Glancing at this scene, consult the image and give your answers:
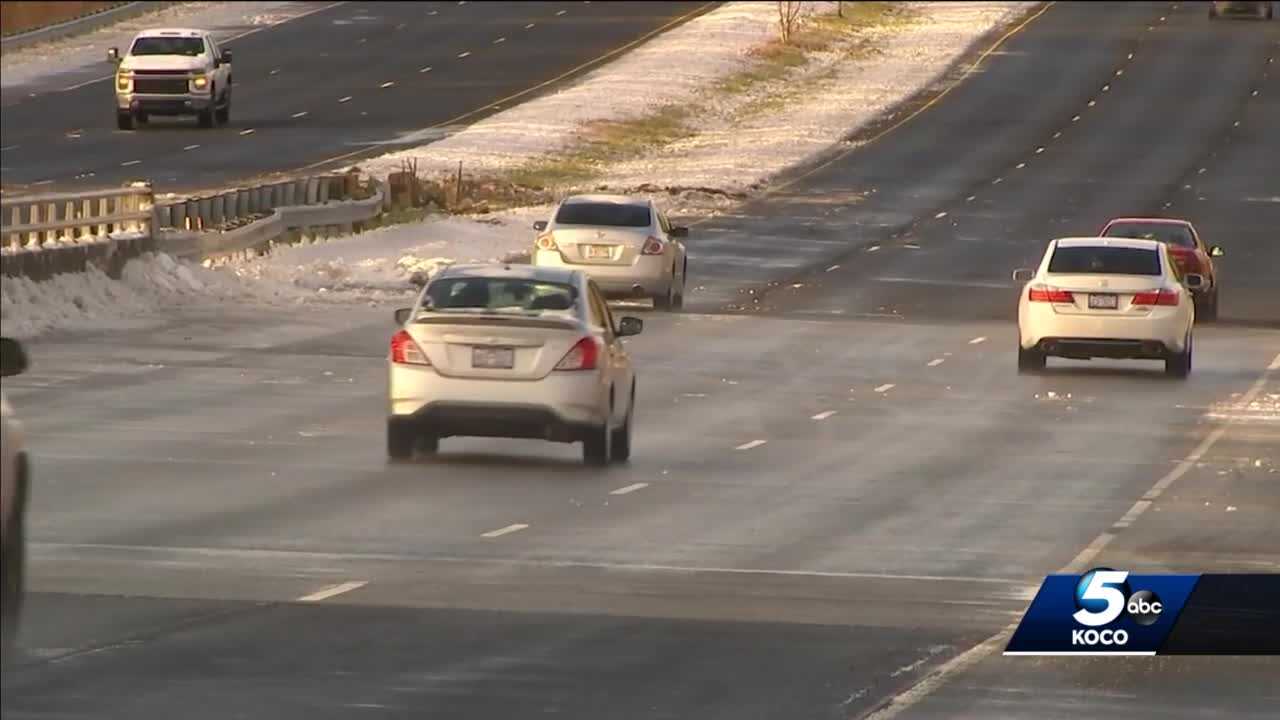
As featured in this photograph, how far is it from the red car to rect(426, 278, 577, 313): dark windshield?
17860 millimetres

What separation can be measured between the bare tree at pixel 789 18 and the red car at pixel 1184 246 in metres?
58.4

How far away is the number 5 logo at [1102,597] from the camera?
12.2 m

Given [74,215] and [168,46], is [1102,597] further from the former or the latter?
[168,46]

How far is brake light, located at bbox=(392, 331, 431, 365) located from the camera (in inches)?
904

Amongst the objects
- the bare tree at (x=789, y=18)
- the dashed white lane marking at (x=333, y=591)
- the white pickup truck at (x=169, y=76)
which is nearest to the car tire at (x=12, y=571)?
the dashed white lane marking at (x=333, y=591)

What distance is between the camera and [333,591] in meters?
16.1

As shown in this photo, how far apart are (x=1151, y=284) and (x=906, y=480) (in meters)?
10.6

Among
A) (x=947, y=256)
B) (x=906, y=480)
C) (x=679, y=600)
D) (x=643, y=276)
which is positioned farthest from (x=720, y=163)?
(x=679, y=600)

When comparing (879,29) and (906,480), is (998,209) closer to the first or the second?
(906,480)

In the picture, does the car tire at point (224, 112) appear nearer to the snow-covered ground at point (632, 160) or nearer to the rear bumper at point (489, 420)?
the snow-covered ground at point (632, 160)

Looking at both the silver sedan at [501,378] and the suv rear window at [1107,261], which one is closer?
the silver sedan at [501,378]

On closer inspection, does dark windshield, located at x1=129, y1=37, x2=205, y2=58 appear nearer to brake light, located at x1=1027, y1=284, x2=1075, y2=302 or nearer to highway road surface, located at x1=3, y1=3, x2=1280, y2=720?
highway road surface, located at x1=3, y1=3, x2=1280, y2=720

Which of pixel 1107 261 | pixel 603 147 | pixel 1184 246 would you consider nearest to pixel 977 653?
pixel 1107 261

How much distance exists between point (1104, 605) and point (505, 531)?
7.47 metres
